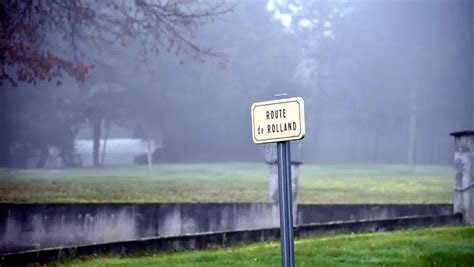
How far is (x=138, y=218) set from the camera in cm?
998

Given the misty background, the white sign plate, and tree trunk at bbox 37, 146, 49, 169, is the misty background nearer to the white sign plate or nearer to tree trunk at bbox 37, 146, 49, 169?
tree trunk at bbox 37, 146, 49, 169

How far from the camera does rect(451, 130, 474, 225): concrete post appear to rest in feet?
35.0

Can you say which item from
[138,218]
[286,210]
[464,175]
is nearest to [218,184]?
[138,218]

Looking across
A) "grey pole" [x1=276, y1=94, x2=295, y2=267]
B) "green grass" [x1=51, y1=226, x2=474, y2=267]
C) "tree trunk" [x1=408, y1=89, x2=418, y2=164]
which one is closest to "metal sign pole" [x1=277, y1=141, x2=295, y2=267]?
"grey pole" [x1=276, y1=94, x2=295, y2=267]

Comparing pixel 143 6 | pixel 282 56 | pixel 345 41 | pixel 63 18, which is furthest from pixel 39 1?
pixel 345 41

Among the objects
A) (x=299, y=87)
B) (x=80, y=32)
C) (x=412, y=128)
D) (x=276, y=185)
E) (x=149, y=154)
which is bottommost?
(x=276, y=185)

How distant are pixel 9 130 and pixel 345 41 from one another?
461 centimetres

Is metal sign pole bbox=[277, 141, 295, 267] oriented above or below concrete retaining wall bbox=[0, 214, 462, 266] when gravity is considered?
above

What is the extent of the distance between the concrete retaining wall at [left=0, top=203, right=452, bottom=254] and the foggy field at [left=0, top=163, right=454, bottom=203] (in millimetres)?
194

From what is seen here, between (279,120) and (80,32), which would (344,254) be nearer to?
(279,120)

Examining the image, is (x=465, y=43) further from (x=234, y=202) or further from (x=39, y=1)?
(x=39, y=1)

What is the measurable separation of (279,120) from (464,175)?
7.83 metres

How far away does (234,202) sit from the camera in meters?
10.9

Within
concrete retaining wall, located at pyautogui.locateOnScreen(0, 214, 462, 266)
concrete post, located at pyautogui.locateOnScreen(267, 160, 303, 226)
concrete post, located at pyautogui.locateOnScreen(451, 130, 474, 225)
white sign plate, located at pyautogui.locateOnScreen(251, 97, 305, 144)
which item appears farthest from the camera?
concrete post, located at pyautogui.locateOnScreen(267, 160, 303, 226)
